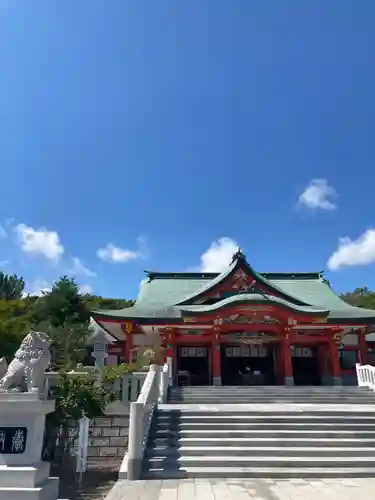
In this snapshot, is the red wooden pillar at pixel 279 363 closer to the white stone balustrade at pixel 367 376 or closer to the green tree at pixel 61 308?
the white stone balustrade at pixel 367 376

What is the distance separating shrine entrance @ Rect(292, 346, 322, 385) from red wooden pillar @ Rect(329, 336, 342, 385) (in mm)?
1792

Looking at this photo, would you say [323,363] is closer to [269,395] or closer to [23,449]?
[269,395]

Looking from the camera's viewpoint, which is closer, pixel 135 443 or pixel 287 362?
pixel 135 443

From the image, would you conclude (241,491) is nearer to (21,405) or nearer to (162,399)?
(21,405)

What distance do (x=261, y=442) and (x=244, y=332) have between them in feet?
32.0

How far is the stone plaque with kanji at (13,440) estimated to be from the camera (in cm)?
539

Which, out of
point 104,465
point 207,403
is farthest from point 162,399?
point 104,465

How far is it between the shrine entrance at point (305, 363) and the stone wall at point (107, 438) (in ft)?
40.7

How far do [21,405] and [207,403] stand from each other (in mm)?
8174

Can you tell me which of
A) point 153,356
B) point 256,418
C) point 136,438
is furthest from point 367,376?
point 136,438

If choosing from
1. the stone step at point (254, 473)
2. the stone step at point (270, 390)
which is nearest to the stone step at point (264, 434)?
the stone step at point (254, 473)

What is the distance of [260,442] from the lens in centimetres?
880

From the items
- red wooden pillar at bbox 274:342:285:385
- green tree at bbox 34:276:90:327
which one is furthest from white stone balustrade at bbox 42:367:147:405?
green tree at bbox 34:276:90:327

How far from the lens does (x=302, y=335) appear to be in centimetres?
1912
